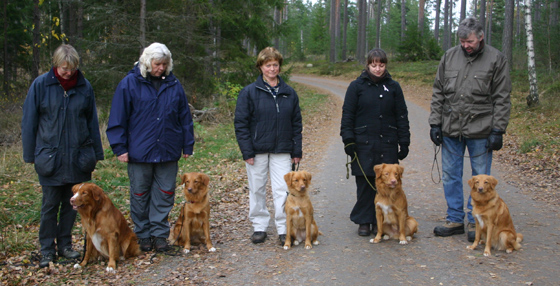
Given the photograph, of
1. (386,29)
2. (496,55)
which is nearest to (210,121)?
(496,55)

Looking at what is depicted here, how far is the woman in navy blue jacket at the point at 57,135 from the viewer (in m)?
4.62

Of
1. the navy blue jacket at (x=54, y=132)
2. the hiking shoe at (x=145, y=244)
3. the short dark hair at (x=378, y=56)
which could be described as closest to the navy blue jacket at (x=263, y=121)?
the short dark hair at (x=378, y=56)

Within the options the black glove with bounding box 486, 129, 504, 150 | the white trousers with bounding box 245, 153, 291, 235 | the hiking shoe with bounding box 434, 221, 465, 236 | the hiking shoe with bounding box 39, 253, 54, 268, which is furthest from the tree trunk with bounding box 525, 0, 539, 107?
the hiking shoe with bounding box 39, 253, 54, 268

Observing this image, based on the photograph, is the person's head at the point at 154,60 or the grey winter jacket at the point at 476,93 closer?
the person's head at the point at 154,60

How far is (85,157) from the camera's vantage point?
4836mm

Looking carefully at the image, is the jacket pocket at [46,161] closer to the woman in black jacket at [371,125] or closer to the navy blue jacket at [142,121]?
the navy blue jacket at [142,121]

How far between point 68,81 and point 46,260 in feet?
6.66

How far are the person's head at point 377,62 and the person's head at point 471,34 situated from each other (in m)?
0.94

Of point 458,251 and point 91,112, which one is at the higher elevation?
point 91,112

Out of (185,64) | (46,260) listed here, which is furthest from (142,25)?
(46,260)

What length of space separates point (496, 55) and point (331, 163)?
5661 mm

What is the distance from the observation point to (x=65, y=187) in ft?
16.0

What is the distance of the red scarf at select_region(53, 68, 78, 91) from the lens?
4719 millimetres

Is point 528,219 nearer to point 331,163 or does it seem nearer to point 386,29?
point 331,163
